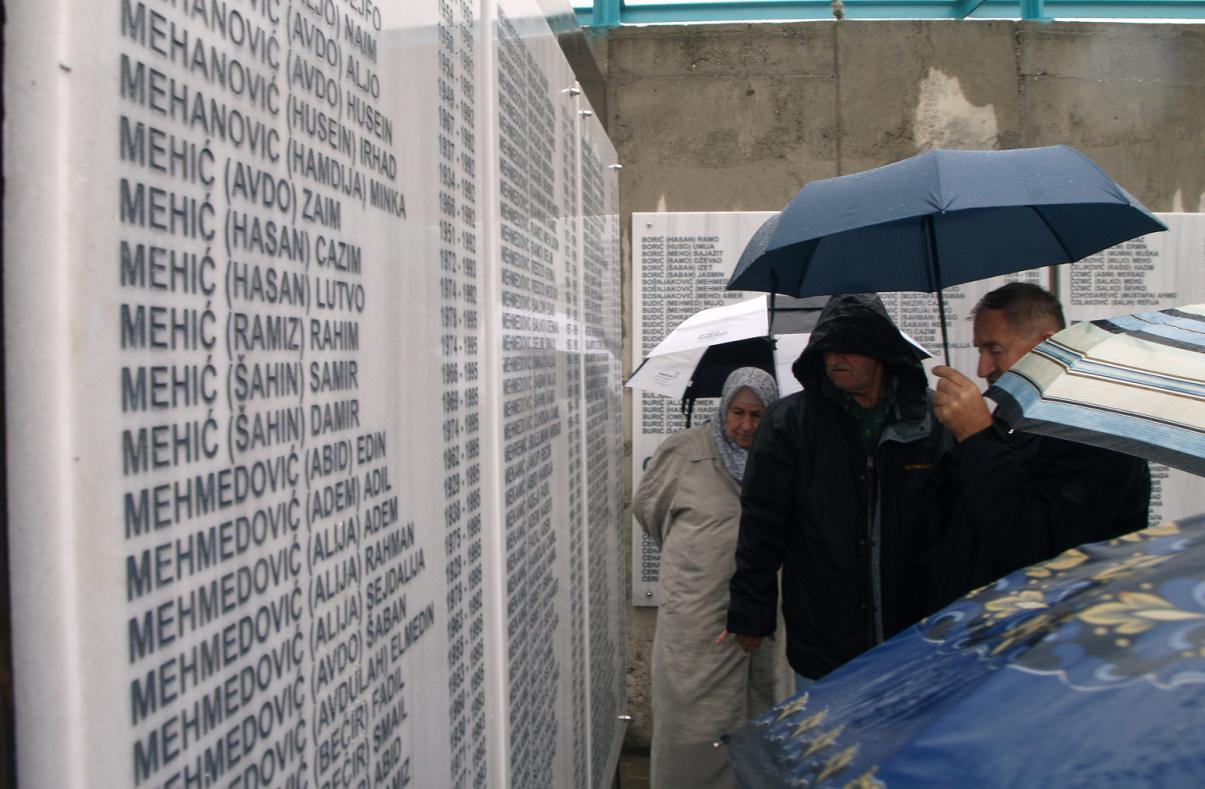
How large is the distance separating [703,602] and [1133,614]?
2.76m

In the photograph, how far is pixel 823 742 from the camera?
938mm

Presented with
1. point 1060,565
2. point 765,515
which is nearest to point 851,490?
point 765,515

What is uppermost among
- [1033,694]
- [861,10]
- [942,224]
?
[861,10]

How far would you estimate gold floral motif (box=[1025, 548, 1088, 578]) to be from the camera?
99 centimetres

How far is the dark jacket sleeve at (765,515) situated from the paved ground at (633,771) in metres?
1.93

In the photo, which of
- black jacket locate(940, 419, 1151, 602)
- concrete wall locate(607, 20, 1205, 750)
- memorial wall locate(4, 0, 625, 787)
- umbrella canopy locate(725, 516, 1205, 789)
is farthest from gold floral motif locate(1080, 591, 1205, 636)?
concrete wall locate(607, 20, 1205, 750)

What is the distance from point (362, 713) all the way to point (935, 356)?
4.02 m

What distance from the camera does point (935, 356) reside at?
469cm

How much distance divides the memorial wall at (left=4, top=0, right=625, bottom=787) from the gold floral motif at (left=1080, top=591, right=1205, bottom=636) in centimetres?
74

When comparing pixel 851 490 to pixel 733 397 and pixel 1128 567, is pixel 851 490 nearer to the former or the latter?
pixel 733 397

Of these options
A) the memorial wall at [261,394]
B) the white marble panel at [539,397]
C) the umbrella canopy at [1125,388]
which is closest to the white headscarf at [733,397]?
the white marble panel at [539,397]

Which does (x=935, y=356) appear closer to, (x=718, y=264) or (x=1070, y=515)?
(x=718, y=264)

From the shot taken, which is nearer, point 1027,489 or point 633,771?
point 1027,489

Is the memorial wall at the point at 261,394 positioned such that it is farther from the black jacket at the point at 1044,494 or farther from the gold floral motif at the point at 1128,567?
the black jacket at the point at 1044,494
